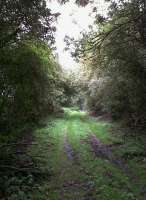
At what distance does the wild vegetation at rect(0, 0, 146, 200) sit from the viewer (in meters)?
10.7

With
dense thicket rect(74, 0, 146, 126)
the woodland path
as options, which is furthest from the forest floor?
dense thicket rect(74, 0, 146, 126)

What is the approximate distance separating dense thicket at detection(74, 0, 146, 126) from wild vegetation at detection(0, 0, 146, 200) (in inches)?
2.2

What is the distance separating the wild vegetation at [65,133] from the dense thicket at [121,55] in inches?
2.2

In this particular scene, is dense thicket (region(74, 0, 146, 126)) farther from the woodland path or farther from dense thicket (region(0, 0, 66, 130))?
the woodland path

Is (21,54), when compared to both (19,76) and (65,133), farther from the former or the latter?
(65,133)

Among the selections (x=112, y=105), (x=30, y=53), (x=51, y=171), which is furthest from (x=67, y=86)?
(x=51, y=171)

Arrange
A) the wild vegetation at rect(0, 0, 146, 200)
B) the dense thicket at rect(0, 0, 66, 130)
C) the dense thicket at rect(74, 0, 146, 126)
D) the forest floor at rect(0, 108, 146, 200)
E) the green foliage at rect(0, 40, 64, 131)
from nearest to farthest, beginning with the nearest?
the forest floor at rect(0, 108, 146, 200)
the wild vegetation at rect(0, 0, 146, 200)
the dense thicket at rect(0, 0, 66, 130)
the dense thicket at rect(74, 0, 146, 126)
the green foliage at rect(0, 40, 64, 131)

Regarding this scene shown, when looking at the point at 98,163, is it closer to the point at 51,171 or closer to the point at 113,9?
the point at 51,171

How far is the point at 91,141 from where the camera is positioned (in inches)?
799

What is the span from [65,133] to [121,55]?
26.1 ft

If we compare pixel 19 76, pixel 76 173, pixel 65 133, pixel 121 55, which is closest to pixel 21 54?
pixel 19 76

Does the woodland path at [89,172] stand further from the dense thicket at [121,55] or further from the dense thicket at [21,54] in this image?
the dense thicket at [121,55]

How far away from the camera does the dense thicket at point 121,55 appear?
53.2 ft

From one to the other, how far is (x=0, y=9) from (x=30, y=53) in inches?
207
